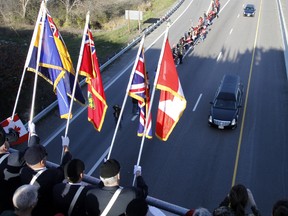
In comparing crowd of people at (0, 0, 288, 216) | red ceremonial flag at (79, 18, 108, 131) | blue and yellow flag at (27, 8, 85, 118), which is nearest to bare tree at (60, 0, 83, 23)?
blue and yellow flag at (27, 8, 85, 118)

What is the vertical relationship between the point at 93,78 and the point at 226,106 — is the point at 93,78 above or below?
above

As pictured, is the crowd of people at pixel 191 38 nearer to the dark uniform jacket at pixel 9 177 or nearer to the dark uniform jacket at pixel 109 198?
the dark uniform jacket at pixel 9 177

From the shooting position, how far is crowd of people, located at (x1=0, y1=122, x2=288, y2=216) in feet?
15.5

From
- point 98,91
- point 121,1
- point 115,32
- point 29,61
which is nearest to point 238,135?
point 98,91

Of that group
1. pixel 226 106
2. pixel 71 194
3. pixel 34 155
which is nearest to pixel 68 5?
pixel 226 106

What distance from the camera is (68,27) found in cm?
4484

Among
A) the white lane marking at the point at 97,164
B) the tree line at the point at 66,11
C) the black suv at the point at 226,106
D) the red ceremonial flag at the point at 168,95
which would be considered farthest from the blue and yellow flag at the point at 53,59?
the tree line at the point at 66,11

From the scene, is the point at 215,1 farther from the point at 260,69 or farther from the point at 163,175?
the point at 163,175

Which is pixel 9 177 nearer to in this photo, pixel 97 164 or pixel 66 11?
pixel 97 164

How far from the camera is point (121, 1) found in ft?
180

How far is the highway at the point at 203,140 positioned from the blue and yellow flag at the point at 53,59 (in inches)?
173

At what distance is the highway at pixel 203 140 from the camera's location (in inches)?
517

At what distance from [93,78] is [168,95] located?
2.21m

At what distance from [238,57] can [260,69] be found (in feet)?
9.27
